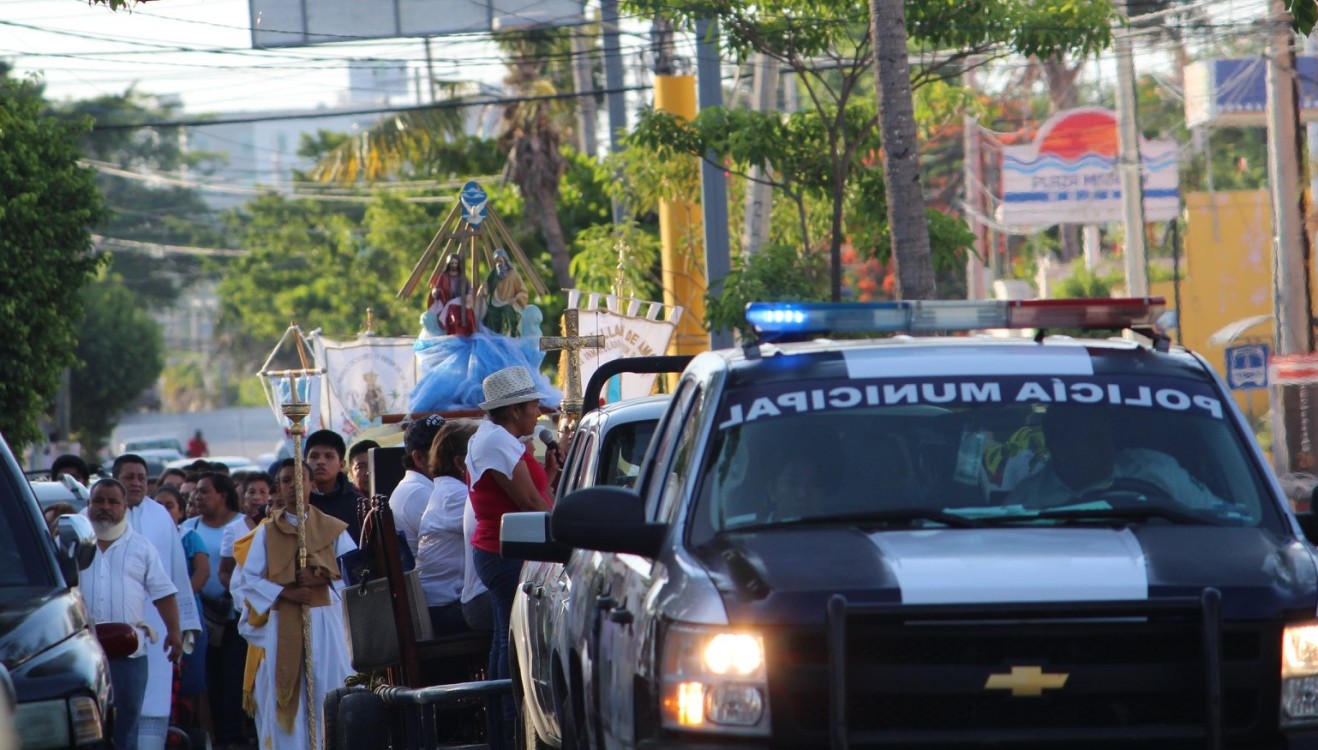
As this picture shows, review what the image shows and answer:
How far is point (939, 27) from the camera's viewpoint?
57.3 feet

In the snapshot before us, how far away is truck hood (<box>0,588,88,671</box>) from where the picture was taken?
6434 mm

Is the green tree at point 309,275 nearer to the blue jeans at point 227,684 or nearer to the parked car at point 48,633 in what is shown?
the blue jeans at point 227,684

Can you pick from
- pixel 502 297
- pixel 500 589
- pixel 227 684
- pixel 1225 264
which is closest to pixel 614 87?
pixel 502 297

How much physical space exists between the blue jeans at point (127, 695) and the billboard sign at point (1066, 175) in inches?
1132

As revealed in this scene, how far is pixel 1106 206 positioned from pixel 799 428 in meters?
34.5

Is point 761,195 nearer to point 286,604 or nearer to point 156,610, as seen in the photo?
point 156,610

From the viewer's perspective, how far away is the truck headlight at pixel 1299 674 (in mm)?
5113

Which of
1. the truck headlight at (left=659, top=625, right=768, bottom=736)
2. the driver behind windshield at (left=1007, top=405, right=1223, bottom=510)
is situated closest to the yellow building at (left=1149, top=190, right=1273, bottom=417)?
the driver behind windshield at (left=1007, top=405, right=1223, bottom=510)

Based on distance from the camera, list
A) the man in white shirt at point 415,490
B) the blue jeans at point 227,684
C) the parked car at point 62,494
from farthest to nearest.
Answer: the parked car at point 62,494 < the blue jeans at point 227,684 < the man in white shirt at point 415,490

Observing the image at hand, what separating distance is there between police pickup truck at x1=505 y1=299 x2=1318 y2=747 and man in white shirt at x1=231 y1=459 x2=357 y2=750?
206 inches

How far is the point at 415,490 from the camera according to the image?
12031 mm

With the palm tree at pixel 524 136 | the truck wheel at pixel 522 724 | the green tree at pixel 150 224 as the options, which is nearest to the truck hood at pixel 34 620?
the truck wheel at pixel 522 724

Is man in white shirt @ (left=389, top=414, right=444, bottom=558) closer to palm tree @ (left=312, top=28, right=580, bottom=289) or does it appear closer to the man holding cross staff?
the man holding cross staff

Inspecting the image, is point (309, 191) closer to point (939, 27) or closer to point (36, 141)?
point (36, 141)
